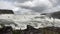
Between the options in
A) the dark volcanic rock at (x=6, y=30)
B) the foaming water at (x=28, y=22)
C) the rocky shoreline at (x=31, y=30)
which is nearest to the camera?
the foaming water at (x=28, y=22)

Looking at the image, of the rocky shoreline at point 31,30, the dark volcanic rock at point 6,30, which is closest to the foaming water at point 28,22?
the rocky shoreline at point 31,30

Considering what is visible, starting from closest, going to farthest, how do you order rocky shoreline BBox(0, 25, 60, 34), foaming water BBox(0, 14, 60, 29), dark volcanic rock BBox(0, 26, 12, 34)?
foaming water BBox(0, 14, 60, 29) < dark volcanic rock BBox(0, 26, 12, 34) < rocky shoreline BBox(0, 25, 60, 34)

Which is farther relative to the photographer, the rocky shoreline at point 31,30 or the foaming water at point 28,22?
the rocky shoreline at point 31,30

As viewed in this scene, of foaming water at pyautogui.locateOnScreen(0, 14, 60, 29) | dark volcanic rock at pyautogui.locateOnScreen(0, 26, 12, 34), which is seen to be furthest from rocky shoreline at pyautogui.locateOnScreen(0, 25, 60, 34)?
foaming water at pyautogui.locateOnScreen(0, 14, 60, 29)

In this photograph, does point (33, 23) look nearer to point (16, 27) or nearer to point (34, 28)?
point (34, 28)

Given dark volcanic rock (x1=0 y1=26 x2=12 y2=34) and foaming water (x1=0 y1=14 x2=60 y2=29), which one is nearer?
foaming water (x1=0 y1=14 x2=60 y2=29)

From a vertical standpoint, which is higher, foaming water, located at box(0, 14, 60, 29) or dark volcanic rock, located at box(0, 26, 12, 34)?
foaming water, located at box(0, 14, 60, 29)

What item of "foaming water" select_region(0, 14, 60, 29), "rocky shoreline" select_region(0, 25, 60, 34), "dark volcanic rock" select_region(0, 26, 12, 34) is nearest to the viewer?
"foaming water" select_region(0, 14, 60, 29)

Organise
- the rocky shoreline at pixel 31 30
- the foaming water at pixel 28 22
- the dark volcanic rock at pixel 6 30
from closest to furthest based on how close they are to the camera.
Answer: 1. the foaming water at pixel 28 22
2. the dark volcanic rock at pixel 6 30
3. the rocky shoreline at pixel 31 30

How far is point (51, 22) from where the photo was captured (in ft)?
73.0

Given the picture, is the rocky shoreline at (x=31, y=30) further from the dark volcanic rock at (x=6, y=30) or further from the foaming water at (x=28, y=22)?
the foaming water at (x=28, y=22)

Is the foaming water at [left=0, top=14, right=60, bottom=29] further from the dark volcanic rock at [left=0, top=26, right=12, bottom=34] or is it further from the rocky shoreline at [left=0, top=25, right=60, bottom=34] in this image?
the dark volcanic rock at [left=0, top=26, right=12, bottom=34]

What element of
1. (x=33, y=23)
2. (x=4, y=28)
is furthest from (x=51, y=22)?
(x=4, y=28)

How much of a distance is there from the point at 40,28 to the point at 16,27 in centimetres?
400
